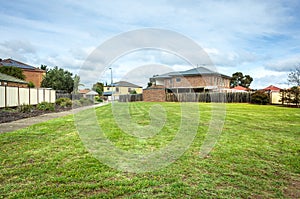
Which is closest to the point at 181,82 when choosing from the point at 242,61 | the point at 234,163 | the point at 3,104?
the point at 242,61

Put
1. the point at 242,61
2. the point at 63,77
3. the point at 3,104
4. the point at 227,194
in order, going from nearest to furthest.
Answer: the point at 227,194, the point at 3,104, the point at 242,61, the point at 63,77

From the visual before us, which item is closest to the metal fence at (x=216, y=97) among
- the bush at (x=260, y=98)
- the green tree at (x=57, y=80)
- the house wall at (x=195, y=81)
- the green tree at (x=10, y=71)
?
the bush at (x=260, y=98)

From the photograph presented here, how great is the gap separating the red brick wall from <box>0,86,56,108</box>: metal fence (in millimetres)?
17489

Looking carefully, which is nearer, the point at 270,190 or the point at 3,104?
the point at 270,190

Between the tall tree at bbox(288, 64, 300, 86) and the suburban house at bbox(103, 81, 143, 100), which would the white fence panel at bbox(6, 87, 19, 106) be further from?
the tall tree at bbox(288, 64, 300, 86)

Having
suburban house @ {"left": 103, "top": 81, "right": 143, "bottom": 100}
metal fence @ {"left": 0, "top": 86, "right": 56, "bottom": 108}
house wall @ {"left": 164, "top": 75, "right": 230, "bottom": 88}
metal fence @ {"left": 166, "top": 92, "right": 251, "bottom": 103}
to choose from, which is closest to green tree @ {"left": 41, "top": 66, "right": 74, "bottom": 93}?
suburban house @ {"left": 103, "top": 81, "right": 143, "bottom": 100}

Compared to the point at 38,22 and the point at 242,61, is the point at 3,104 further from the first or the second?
the point at 242,61

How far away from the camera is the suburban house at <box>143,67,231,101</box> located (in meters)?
36.2

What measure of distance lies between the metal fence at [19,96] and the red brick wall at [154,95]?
1749 cm

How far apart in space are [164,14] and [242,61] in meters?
22.1

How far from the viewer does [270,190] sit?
2916 mm

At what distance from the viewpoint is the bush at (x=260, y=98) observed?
24.8m

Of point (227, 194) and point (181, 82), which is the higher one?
point (181, 82)

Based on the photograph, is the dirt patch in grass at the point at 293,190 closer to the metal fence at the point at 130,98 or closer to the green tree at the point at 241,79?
the metal fence at the point at 130,98
